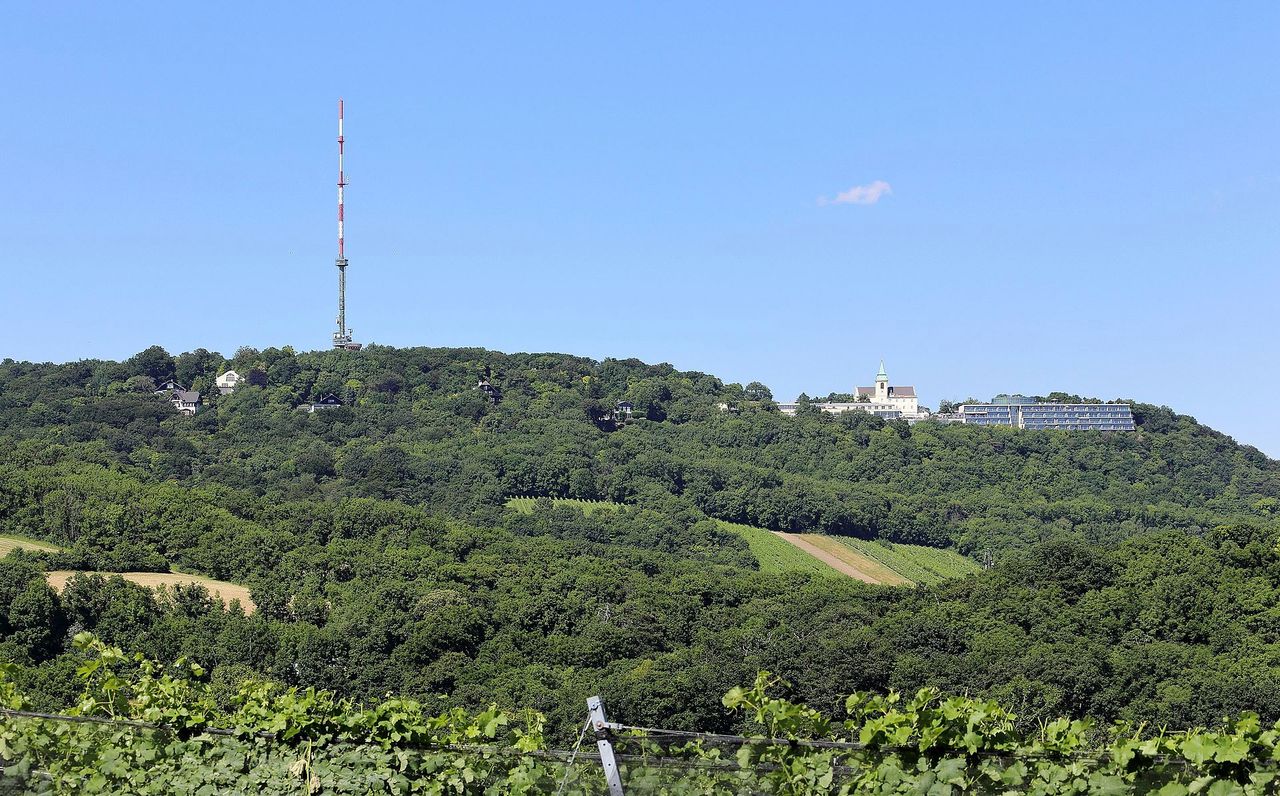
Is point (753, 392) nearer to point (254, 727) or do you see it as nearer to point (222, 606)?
point (222, 606)

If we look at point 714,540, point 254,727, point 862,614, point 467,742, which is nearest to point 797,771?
point 467,742

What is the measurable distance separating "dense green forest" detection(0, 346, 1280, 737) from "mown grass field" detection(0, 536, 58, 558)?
5.10 feet

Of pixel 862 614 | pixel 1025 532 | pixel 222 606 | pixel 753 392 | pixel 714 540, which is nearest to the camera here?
pixel 862 614

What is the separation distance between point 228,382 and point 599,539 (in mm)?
60360

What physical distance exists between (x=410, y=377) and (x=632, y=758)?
139 meters

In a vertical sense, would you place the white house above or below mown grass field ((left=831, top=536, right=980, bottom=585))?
above

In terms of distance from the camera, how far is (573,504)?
11212 cm

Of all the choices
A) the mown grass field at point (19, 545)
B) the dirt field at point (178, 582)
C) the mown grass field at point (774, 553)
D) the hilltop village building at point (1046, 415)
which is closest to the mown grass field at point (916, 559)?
the mown grass field at point (774, 553)

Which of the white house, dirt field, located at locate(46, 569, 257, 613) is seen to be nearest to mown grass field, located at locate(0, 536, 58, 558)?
dirt field, located at locate(46, 569, 257, 613)

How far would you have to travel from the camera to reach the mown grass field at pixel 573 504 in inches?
4281

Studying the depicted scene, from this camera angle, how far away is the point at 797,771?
7.40m

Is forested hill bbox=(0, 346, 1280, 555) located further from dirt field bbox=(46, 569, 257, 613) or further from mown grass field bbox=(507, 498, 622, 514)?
dirt field bbox=(46, 569, 257, 613)

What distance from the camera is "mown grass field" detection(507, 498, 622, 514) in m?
109

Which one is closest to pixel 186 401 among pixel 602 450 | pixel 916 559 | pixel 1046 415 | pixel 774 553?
pixel 602 450
